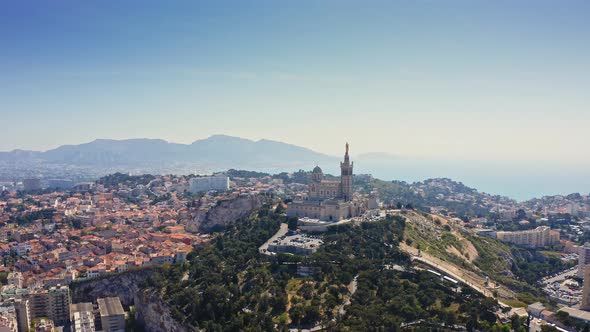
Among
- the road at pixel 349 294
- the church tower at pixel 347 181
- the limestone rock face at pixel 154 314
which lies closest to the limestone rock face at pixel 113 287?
the limestone rock face at pixel 154 314

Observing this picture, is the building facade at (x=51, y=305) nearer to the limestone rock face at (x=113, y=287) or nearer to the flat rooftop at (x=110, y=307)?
the flat rooftop at (x=110, y=307)

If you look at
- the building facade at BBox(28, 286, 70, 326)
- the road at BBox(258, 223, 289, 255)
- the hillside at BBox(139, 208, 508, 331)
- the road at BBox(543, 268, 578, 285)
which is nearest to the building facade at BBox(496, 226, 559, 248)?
the road at BBox(543, 268, 578, 285)

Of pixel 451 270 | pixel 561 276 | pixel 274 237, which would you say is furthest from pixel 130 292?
pixel 561 276

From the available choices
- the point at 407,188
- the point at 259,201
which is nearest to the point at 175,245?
the point at 259,201

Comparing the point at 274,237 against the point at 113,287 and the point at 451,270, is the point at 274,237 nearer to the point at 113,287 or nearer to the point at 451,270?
the point at 113,287

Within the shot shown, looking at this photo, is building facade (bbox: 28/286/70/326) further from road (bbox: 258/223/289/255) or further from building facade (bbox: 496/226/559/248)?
building facade (bbox: 496/226/559/248)

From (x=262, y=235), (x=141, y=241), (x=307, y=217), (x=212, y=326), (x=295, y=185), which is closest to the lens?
(x=212, y=326)

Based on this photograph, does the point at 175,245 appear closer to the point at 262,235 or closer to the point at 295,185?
the point at 262,235

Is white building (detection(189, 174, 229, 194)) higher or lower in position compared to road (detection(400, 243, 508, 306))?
higher
